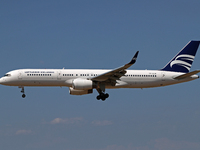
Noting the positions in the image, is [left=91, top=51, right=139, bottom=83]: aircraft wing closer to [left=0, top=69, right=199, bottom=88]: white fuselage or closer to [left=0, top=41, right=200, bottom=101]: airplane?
[left=0, top=41, right=200, bottom=101]: airplane

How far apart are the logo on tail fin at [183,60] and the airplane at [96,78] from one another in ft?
3.21

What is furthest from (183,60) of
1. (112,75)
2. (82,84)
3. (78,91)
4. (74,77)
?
(74,77)

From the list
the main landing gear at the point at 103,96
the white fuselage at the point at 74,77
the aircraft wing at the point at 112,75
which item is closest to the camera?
the aircraft wing at the point at 112,75

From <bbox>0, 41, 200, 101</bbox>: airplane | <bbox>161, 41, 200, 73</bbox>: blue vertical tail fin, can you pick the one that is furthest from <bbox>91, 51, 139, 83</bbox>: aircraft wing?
<bbox>161, 41, 200, 73</bbox>: blue vertical tail fin

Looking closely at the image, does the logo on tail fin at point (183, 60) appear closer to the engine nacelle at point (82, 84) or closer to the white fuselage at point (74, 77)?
the white fuselage at point (74, 77)

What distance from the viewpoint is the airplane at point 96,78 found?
47.6m

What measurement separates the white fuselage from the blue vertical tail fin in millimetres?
1642

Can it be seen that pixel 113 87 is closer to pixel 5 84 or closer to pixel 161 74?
pixel 161 74

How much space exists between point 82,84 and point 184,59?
16113mm

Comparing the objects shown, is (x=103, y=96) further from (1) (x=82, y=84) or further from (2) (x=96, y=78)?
(1) (x=82, y=84)

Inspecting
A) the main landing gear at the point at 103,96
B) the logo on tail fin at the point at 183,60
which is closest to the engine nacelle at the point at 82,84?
the main landing gear at the point at 103,96

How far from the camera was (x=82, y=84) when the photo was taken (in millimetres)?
47188

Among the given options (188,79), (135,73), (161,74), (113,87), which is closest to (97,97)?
(113,87)

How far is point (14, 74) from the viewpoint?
1916 inches
